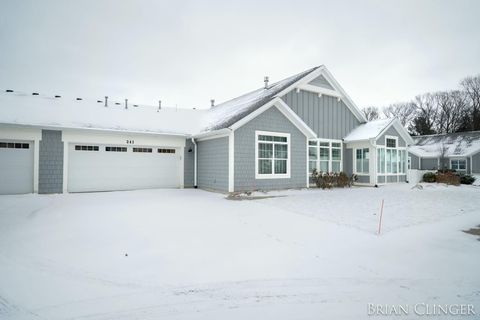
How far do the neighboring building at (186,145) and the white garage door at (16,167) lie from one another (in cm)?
3

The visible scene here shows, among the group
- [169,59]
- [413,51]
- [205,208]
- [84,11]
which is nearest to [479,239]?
[205,208]

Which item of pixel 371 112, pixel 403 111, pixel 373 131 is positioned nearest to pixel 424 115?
pixel 403 111

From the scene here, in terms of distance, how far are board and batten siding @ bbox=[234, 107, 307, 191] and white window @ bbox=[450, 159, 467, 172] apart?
73.8ft

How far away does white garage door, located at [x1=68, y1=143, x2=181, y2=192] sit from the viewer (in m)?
12.7

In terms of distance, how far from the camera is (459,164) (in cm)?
2698

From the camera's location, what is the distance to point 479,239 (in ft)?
17.9

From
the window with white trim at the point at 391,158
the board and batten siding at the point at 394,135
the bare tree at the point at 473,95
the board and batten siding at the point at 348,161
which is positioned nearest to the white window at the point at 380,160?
the window with white trim at the point at 391,158

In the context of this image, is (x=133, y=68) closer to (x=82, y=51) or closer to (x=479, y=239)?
(x=82, y=51)

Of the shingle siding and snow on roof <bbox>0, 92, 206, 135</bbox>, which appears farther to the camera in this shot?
the shingle siding

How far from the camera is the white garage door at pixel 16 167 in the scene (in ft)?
37.0

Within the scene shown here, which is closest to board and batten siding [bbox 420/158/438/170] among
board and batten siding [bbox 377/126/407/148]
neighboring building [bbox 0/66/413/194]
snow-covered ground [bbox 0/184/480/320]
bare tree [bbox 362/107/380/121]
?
board and batten siding [bbox 377/126/407/148]

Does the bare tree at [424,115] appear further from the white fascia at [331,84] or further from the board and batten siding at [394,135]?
the white fascia at [331,84]

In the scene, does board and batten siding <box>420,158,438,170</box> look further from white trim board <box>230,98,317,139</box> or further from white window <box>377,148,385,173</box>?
white trim board <box>230,98,317,139</box>

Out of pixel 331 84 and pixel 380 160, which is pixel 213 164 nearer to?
pixel 331 84
